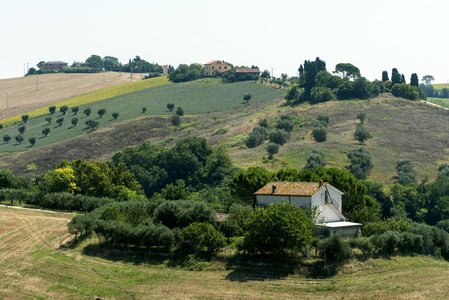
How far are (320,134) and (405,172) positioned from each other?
30.3 metres

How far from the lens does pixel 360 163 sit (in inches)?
4660

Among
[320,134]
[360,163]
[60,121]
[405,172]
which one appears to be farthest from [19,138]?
[405,172]

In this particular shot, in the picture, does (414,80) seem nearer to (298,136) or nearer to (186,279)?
(298,136)

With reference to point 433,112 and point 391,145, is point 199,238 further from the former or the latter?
point 433,112

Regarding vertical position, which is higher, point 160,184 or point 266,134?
point 266,134

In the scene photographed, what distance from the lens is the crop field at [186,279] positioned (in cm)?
4900

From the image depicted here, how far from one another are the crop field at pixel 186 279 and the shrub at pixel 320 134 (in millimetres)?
86139

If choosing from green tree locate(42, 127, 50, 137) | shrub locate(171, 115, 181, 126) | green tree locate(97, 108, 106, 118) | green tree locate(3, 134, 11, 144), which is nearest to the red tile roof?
shrub locate(171, 115, 181, 126)

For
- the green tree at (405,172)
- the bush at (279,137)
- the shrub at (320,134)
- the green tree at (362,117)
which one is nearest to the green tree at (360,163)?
the green tree at (405,172)

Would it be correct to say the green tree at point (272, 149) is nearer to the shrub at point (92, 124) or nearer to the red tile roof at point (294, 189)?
the red tile roof at point (294, 189)

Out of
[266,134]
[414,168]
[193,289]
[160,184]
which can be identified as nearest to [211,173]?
[160,184]

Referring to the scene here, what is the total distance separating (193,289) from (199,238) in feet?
29.5

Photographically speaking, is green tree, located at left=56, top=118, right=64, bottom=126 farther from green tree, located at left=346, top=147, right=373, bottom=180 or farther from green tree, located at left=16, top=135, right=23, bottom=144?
green tree, located at left=346, top=147, right=373, bottom=180

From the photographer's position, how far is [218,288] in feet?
167
